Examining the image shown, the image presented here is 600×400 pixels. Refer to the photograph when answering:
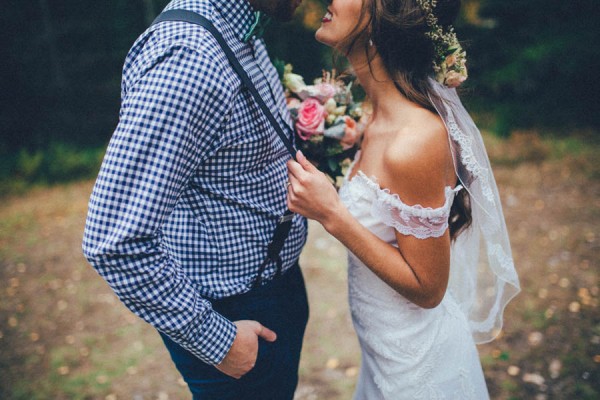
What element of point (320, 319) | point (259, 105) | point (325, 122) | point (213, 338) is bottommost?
point (320, 319)

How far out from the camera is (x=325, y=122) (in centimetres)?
236

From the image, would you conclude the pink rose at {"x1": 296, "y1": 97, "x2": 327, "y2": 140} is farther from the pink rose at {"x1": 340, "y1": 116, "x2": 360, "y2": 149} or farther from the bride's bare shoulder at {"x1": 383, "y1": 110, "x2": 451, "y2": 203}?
the bride's bare shoulder at {"x1": 383, "y1": 110, "x2": 451, "y2": 203}

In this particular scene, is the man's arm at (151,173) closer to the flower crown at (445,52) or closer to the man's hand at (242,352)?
the man's hand at (242,352)

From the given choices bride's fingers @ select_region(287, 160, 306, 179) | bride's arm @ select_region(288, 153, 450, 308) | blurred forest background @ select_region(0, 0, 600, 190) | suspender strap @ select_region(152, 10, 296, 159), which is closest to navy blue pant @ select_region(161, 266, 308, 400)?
bride's arm @ select_region(288, 153, 450, 308)

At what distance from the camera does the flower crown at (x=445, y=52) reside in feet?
6.16

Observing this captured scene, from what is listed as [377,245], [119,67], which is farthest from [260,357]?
[119,67]

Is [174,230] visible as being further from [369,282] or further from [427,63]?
[427,63]

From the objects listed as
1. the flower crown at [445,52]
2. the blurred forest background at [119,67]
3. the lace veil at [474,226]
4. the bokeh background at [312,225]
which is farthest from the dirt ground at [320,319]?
the flower crown at [445,52]

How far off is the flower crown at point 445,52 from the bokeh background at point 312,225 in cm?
26

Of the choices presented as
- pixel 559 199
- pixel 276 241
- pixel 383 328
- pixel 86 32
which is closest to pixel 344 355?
pixel 383 328

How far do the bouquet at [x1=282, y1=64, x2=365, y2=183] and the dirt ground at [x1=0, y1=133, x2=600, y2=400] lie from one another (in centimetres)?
214

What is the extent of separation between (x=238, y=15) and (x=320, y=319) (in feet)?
11.4

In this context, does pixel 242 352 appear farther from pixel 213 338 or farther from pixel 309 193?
pixel 309 193

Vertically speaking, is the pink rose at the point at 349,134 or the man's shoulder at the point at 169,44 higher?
the man's shoulder at the point at 169,44
